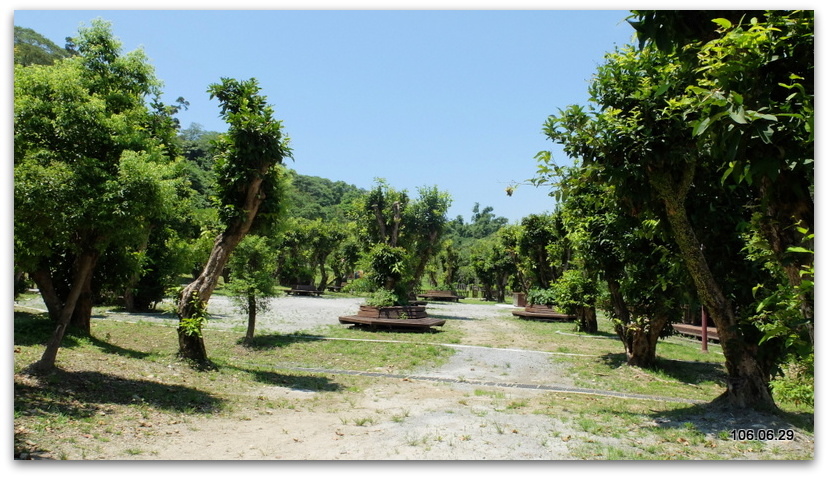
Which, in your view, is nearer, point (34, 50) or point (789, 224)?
point (789, 224)

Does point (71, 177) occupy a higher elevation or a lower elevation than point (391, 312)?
higher

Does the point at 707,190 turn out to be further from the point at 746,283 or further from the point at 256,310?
the point at 256,310

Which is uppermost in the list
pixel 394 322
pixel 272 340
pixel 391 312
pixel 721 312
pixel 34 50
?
pixel 34 50

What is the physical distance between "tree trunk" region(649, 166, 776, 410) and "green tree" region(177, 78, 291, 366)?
5641 mm

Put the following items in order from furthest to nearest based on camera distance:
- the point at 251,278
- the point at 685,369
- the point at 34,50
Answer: the point at 251,278 → the point at 34,50 → the point at 685,369

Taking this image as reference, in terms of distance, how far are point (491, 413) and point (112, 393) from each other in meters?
4.37

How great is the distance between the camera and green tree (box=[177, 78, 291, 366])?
27.8 ft

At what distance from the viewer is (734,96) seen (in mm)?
3100

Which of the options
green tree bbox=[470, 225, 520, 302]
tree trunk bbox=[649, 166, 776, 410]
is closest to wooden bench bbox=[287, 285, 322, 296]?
green tree bbox=[470, 225, 520, 302]

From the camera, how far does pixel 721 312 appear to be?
6426mm

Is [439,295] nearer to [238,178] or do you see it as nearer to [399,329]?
[399,329]

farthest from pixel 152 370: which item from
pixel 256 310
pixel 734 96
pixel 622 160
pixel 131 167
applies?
pixel 734 96

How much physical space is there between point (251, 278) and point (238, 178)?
473 centimetres
